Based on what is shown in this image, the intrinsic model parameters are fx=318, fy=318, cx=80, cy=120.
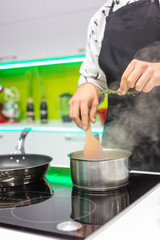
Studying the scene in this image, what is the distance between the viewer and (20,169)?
2.93ft

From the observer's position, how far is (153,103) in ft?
4.52

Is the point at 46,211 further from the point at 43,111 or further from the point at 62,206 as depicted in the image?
the point at 43,111

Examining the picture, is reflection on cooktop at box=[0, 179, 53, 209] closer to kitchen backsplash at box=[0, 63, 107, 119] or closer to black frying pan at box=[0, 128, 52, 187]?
black frying pan at box=[0, 128, 52, 187]

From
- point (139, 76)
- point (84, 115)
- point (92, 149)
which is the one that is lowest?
point (92, 149)

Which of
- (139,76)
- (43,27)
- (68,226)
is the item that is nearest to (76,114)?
(139,76)

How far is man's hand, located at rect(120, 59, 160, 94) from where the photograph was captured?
0.90 meters

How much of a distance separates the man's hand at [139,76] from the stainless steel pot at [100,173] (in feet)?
0.69

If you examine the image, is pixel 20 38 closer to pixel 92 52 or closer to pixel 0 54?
pixel 0 54

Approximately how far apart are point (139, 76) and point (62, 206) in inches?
16.6

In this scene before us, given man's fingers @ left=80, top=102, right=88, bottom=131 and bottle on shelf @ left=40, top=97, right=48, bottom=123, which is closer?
man's fingers @ left=80, top=102, right=88, bottom=131

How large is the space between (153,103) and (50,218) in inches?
33.3

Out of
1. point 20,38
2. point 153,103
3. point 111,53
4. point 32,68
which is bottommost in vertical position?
point 153,103

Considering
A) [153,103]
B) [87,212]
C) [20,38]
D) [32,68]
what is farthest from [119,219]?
[32,68]

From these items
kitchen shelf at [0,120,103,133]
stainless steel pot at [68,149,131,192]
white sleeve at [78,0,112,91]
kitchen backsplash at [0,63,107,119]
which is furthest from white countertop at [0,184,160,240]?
kitchen backsplash at [0,63,107,119]
